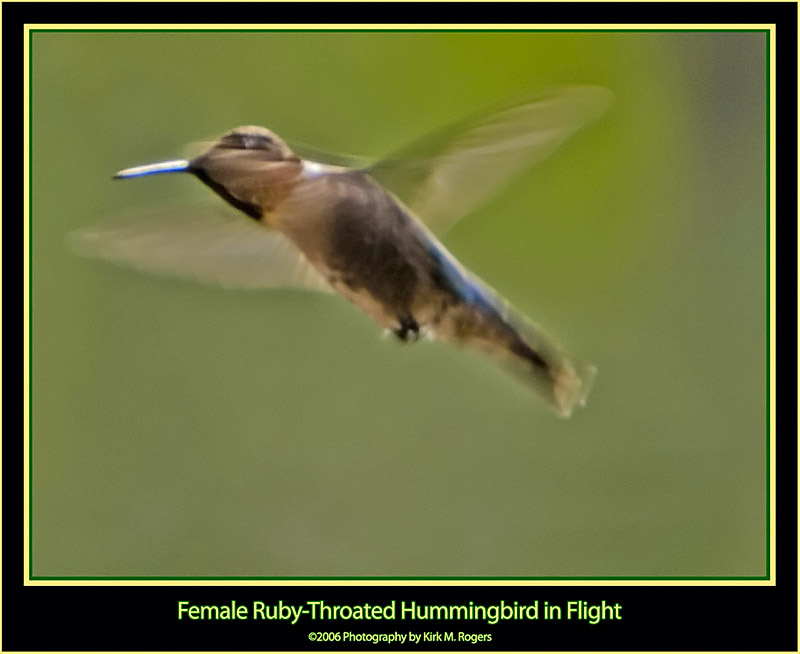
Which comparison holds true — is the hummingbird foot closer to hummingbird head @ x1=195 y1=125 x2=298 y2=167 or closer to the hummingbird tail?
the hummingbird tail

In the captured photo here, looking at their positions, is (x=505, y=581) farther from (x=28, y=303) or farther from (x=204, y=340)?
(x=28, y=303)

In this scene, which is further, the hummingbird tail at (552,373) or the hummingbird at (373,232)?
the hummingbird tail at (552,373)

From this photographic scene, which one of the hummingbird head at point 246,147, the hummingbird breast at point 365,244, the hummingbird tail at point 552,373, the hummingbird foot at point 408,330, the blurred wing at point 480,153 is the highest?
the hummingbird head at point 246,147

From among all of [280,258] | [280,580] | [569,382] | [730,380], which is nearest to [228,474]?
[280,580]

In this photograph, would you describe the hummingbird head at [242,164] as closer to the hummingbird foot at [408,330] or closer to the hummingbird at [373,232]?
the hummingbird at [373,232]

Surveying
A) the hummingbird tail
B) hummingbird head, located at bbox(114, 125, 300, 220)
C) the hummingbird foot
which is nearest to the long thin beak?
hummingbird head, located at bbox(114, 125, 300, 220)

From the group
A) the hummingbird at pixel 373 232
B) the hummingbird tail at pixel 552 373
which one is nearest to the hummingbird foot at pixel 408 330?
the hummingbird at pixel 373 232
